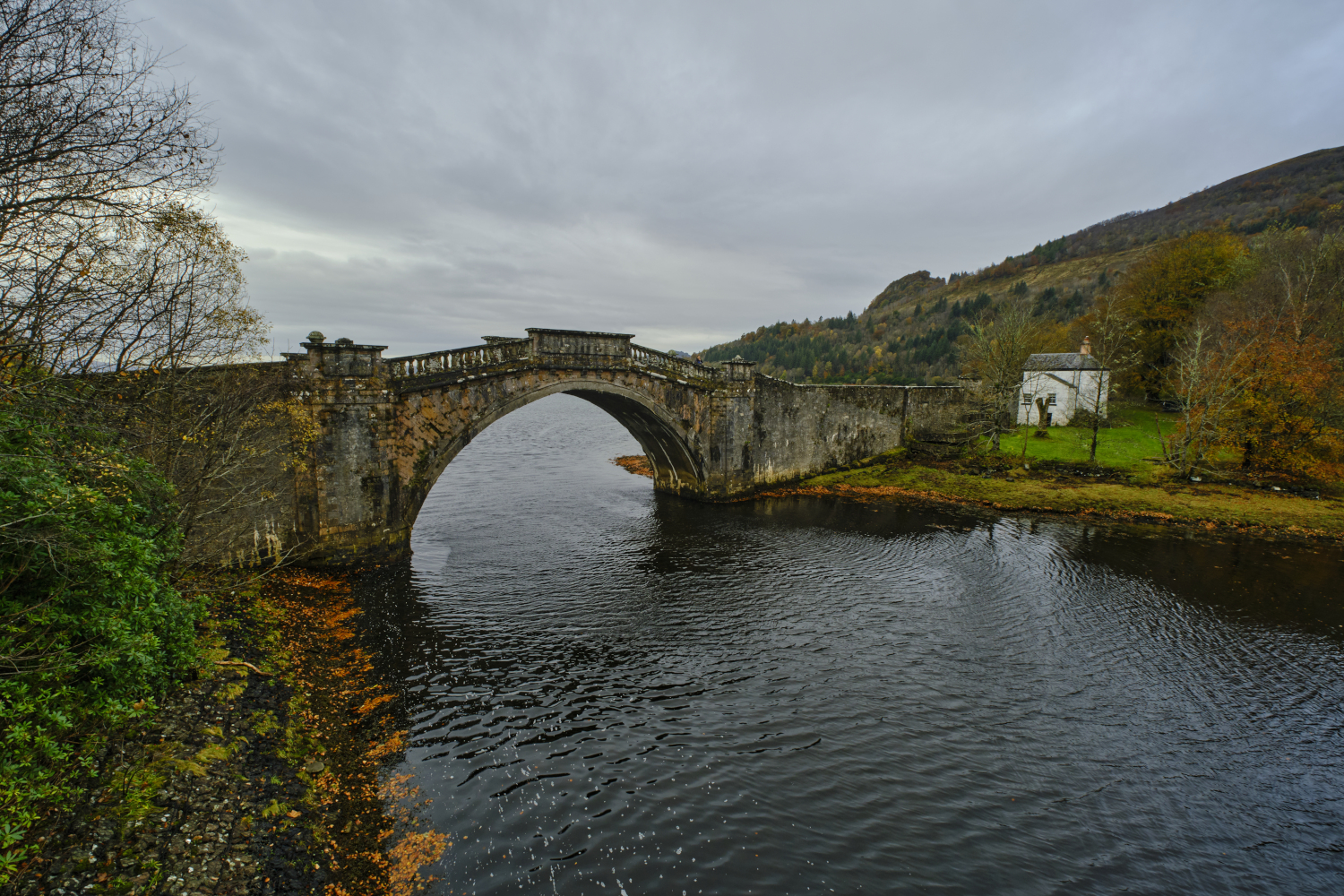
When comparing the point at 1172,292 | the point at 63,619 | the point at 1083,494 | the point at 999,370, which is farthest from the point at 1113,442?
the point at 63,619

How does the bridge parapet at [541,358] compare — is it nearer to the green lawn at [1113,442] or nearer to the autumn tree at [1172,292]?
Result: the green lawn at [1113,442]

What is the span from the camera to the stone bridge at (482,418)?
16.5 meters

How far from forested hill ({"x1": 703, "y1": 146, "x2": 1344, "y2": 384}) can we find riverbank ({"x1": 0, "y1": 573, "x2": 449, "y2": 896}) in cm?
6680

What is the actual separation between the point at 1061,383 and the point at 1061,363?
5.20 feet

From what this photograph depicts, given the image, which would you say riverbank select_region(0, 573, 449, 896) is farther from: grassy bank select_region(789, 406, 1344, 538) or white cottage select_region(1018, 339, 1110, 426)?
white cottage select_region(1018, 339, 1110, 426)

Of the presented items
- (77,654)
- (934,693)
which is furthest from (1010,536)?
(77,654)

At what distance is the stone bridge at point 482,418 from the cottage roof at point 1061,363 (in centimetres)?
1985

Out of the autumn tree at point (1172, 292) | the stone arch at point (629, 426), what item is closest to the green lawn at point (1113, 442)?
the autumn tree at point (1172, 292)

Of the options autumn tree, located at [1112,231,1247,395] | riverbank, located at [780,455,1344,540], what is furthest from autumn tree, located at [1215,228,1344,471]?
autumn tree, located at [1112,231,1247,395]

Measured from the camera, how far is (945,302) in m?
122

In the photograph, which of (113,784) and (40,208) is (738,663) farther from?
(40,208)

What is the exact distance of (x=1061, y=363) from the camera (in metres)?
41.3

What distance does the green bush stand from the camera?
19.2 feet

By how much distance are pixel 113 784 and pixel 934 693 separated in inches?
544
